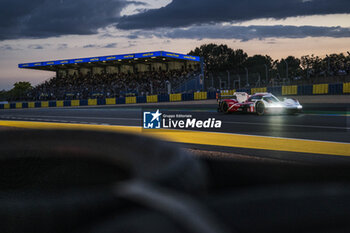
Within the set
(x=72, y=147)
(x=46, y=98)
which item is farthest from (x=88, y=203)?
(x=46, y=98)

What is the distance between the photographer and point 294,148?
203 inches

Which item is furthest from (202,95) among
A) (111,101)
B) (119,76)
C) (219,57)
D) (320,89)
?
(219,57)

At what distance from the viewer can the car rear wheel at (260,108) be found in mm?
11971

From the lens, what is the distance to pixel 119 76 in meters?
53.1

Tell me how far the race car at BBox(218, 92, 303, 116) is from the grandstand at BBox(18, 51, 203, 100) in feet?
59.0

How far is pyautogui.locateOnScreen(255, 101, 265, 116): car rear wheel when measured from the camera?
1197 cm

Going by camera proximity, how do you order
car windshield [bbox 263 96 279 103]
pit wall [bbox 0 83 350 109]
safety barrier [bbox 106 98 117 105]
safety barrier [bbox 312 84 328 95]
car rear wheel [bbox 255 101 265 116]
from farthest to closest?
1. safety barrier [bbox 106 98 117 105]
2. safety barrier [bbox 312 84 328 95]
3. pit wall [bbox 0 83 350 109]
4. car rear wheel [bbox 255 101 265 116]
5. car windshield [bbox 263 96 279 103]

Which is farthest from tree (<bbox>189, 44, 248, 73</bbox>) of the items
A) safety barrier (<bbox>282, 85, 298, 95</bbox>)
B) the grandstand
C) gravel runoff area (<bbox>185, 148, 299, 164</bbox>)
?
gravel runoff area (<bbox>185, 148, 299, 164</bbox>)

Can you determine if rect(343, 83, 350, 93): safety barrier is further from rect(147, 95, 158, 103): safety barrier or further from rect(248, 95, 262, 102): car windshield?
rect(147, 95, 158, 103): safety barrier

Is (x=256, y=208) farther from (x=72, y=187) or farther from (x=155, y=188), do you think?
(x=72, y=187)

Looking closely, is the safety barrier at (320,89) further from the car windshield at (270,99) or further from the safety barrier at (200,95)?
the car windshield at (270,99)

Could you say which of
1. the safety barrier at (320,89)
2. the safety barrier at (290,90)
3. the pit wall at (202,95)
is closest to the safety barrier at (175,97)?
the pit wall at (202,95)

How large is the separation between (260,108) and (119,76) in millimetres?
43103

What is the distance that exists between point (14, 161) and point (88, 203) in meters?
1.52
